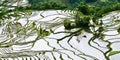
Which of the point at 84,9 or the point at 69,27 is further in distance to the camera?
the point at 84,9

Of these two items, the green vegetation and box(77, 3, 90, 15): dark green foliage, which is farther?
box(77, 3, 90, 15): dark green foliage

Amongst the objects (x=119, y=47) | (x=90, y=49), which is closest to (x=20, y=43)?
(x=90, y=49)

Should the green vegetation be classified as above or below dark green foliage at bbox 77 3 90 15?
below

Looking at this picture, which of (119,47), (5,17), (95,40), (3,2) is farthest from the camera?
(3,2)

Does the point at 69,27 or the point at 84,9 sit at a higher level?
the point at 84,9

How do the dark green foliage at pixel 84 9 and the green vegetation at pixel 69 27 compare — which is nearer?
the green vegetation at pixel 69 27

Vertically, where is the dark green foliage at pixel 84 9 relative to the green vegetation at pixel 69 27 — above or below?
above

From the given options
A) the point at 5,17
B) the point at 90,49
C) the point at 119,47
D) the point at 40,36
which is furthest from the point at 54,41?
the point at 5,17

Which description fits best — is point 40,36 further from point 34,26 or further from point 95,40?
point 95,40

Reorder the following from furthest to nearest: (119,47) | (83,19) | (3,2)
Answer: (3,2)
(83,19)
(119,47)

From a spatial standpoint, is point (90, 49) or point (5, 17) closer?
point (90, 49)
